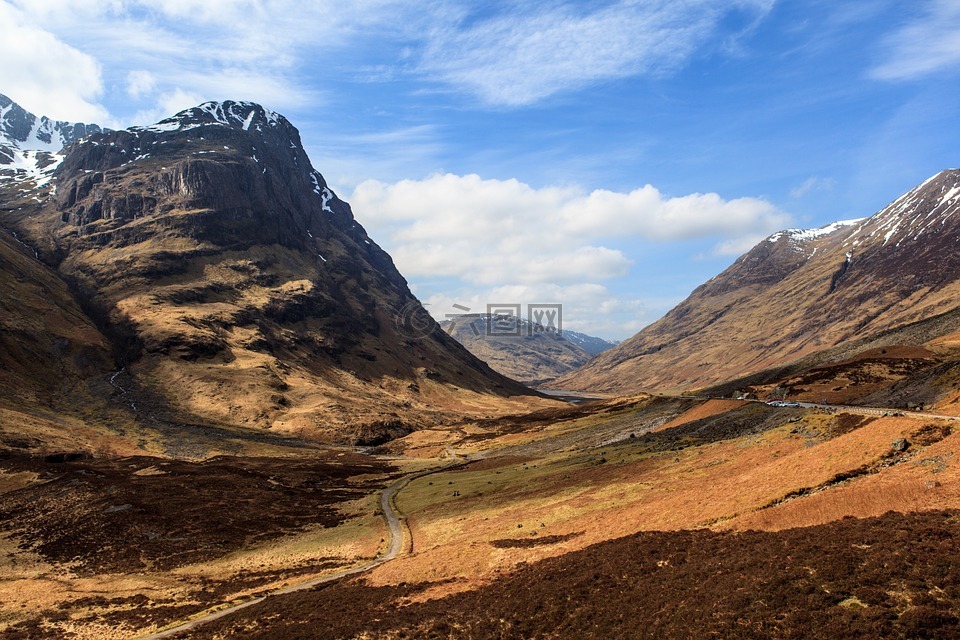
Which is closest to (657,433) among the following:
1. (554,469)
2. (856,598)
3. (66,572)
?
(554,469)

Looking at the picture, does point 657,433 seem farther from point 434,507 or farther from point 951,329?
point 951,329

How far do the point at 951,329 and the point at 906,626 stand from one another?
5876 inches

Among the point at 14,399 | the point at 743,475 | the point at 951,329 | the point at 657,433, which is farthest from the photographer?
the point at 14,399

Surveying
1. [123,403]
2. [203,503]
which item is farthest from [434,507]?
[123,403]

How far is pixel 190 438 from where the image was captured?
152125 mm

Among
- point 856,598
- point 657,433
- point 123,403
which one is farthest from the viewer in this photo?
point 123,403

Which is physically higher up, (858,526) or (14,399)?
(14,399)

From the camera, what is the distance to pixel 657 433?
90.7 metres

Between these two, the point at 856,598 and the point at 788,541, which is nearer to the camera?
the point at 856,598

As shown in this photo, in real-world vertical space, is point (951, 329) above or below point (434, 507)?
above

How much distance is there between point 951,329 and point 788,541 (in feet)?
463

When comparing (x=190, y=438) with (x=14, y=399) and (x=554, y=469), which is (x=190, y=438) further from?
(x=554, y=469)

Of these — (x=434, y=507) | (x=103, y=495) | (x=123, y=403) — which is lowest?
(x=434, y=507)

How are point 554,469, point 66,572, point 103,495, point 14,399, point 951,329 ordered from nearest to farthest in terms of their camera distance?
point 66,572 < point 103,495 < point 554,469 < point 951,329 < point 14,399
